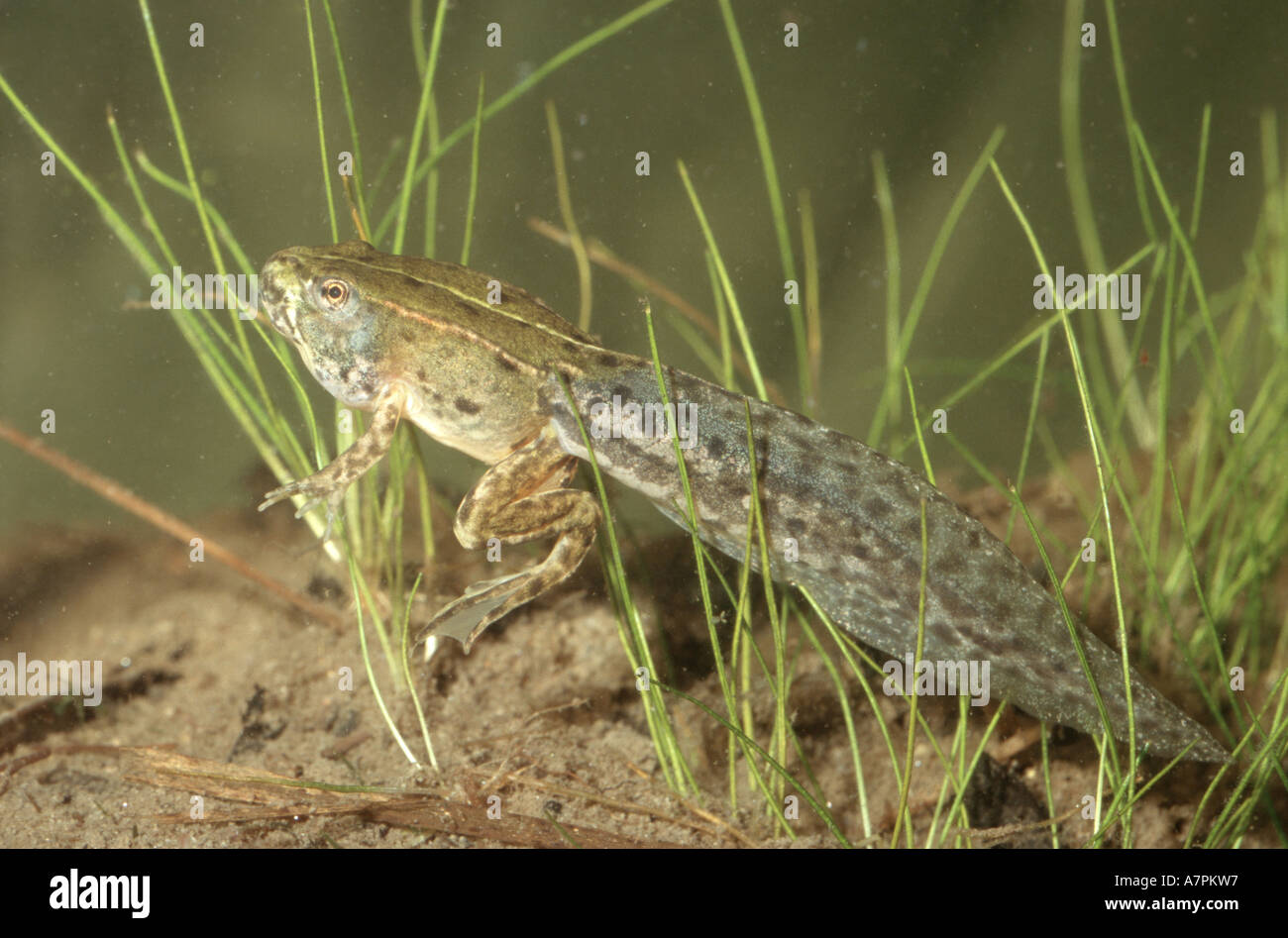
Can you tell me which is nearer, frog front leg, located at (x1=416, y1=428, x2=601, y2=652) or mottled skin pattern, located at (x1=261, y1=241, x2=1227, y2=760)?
mottled skin pattern, located at (x1=261, y1=241, x2=1227, y2=760)

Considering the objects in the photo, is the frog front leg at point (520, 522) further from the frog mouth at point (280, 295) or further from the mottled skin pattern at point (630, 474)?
the frog mouth at point (280, 295)

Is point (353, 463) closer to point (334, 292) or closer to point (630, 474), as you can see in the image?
point (334, 292)

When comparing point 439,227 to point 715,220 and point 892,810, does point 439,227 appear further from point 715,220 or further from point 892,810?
point 892,810

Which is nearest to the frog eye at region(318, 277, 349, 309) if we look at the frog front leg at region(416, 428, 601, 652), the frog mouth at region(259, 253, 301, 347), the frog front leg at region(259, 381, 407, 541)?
the frog mouth at region(259, 253, 301, 347)

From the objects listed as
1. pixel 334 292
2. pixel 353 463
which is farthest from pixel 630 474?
pixel 334 292

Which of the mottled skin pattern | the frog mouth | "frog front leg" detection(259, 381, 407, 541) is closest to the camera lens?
the mottled skin pattern

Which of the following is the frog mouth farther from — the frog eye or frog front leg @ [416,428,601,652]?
frog front leg @ [416,428,601,652]

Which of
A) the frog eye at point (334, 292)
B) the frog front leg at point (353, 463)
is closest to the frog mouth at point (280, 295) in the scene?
the frog eye at point (334, 292)
